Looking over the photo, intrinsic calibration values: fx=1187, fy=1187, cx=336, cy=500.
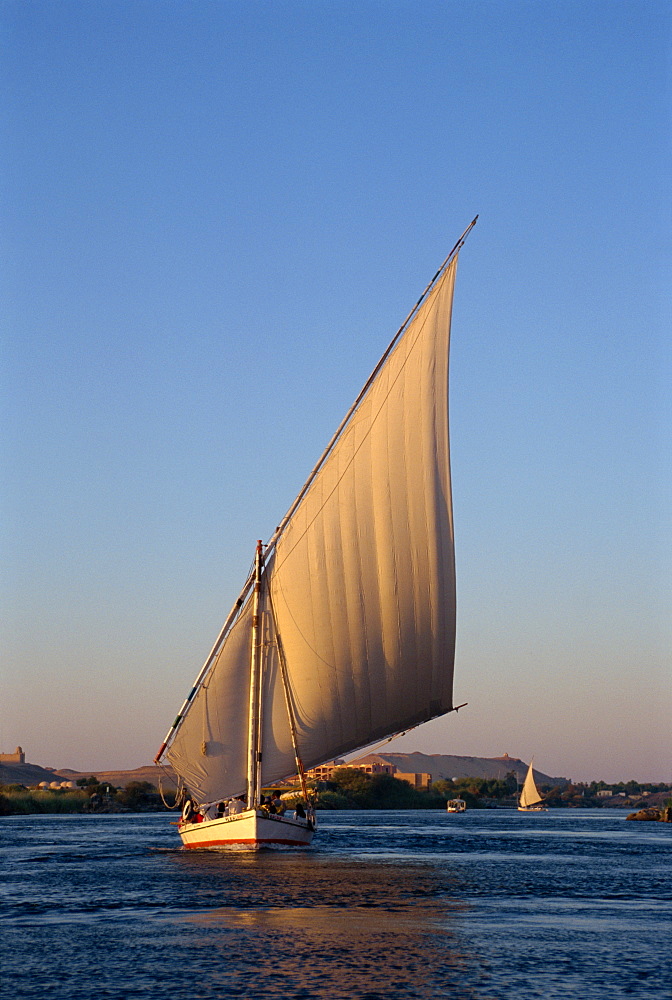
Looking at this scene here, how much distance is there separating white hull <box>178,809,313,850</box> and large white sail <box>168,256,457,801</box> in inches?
58.0

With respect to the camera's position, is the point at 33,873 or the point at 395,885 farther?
the point at 33,873

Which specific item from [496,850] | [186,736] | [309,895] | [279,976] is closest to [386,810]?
[496,850]

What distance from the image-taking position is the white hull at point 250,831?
139ft

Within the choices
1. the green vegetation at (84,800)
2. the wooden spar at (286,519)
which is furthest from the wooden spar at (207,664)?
the green vegetation at (84,800)

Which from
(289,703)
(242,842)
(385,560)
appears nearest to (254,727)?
(289,703)

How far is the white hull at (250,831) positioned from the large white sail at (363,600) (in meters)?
1.47

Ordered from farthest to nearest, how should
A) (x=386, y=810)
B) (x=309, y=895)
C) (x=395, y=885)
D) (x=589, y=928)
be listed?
1. (x=386, y=810)
2. (x=395, y=885)
3. (x=309, y=895)
4. (x=589, y=928)

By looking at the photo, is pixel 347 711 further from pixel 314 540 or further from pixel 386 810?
pixel 386 810

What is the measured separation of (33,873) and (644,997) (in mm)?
27091

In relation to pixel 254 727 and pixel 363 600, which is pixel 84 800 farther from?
pixel 363 600

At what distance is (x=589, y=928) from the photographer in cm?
2698

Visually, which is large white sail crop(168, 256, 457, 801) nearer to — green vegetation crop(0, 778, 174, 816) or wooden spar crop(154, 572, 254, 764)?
wooden spar crop(154, 572, 254, 764)

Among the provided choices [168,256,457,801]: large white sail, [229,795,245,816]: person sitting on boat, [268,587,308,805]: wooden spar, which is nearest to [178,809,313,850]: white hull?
[229,795,245,816]: person sitting on boat

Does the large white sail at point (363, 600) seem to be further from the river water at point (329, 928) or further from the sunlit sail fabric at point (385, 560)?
the river water at point (329, 928)
